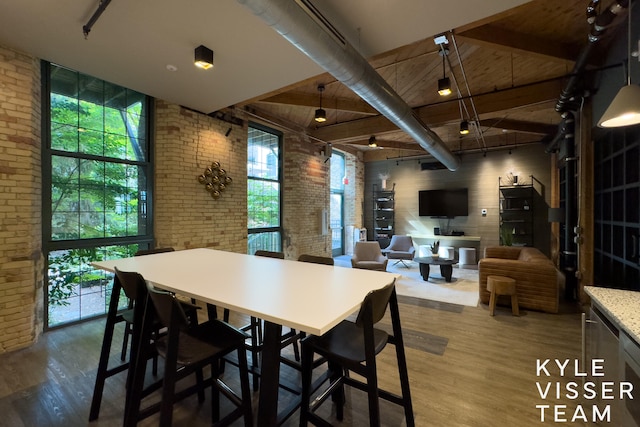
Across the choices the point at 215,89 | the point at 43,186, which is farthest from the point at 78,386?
the point at 215,89

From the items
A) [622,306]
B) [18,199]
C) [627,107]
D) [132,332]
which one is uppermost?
[627,107]

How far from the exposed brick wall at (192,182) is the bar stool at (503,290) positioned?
13.1 ft

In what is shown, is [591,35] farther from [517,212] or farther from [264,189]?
[517,212]

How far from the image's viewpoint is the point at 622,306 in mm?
1578

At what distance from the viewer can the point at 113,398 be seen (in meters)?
2.13

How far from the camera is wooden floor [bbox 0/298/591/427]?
1.95 meters

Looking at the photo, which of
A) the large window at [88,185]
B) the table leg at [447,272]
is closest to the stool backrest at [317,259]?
the large window at [88,185]

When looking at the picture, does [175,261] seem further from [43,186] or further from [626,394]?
[626,394]

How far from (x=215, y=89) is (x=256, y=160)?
6.76ft

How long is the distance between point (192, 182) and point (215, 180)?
0.37m

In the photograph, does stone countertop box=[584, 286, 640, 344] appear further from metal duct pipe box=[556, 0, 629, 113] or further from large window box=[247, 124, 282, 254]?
large window box=[247, 124, 282, 254]

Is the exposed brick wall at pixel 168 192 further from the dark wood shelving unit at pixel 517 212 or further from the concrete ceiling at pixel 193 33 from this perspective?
the dark wood shelving unit at pixel 517 212

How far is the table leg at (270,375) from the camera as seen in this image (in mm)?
1290

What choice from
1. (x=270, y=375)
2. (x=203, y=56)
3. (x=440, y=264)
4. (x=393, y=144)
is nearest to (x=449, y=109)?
(x=393, y=144)
